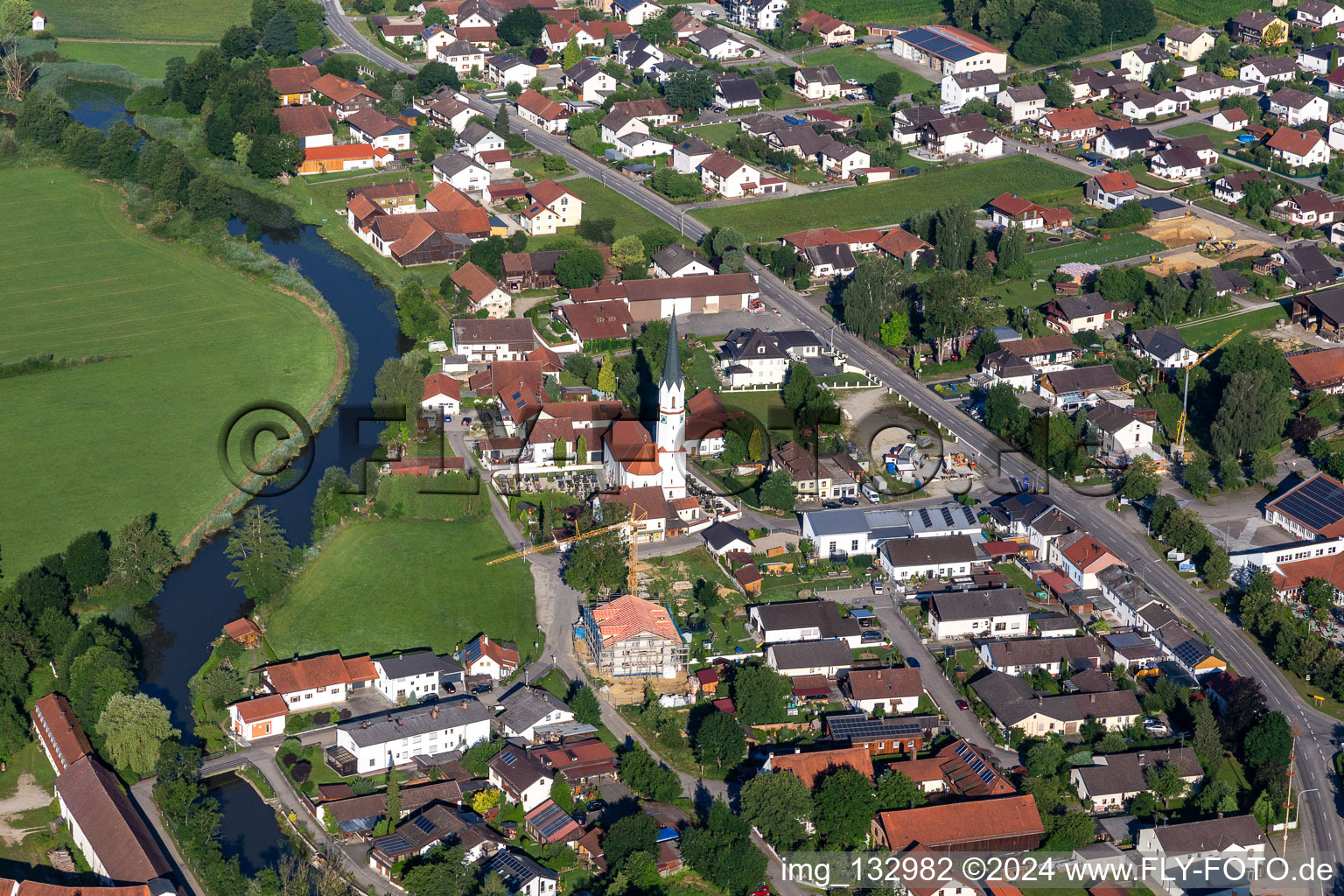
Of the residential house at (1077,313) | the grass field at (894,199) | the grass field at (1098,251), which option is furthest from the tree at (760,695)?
the grass field at (894,199)

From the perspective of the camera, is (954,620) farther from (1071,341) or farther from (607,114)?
(607,114)

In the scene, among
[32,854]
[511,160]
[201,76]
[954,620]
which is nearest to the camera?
[32,854]

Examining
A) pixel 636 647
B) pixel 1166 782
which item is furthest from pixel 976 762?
pixel 636 647

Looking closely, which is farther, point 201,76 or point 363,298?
point 201,76

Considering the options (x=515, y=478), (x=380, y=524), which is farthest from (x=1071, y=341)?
(x=380, y=524)

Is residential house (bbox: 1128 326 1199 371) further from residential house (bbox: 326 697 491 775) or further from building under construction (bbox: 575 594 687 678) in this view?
residential house (bbox: 326 697 491 775)

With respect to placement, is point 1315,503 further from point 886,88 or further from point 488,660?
point 886,88

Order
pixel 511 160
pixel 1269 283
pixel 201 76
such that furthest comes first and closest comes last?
1. pixel 201 76
2. pixel 511 160
3. pixel 1269 283
